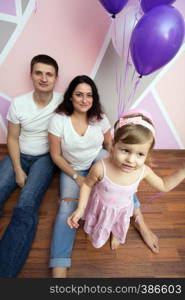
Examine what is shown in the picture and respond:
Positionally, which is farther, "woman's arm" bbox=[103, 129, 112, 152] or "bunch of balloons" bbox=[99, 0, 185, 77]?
"woman's arm" bbox=[103, 129, 112, 152]

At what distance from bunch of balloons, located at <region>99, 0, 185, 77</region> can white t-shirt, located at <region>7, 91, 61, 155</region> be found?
61 centimetres

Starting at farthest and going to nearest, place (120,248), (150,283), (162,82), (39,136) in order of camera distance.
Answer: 1. (162,82)
2. (39,136)
3. (120,248)
4. (150,283)

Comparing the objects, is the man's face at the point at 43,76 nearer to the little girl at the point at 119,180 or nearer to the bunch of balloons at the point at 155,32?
the bunch of balloons at the point at 155,32

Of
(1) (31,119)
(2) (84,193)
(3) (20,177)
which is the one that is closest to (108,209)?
(2) (84,193)

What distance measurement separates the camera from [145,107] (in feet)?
5.89

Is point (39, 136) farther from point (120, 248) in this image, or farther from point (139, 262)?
point (139, 262)

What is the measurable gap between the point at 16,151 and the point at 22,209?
433mm

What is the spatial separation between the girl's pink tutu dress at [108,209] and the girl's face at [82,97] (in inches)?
16.1

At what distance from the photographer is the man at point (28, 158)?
118 centimetres

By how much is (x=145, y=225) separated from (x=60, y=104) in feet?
3.01

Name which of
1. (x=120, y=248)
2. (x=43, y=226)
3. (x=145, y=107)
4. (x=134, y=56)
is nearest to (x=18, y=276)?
(x=43, y=226)

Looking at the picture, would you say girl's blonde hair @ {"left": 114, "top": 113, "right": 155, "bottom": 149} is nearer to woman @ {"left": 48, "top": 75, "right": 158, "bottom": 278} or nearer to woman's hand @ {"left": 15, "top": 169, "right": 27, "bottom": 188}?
woman @ {"left": 48, "top": 75, "right": 158, "bottom": 278}

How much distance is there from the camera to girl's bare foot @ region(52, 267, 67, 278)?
116cm

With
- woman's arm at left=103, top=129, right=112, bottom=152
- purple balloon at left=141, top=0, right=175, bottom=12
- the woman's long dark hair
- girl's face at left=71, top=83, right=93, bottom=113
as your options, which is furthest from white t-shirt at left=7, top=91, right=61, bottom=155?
purple balloon at left=141, top=0, right=175, bottom=12
